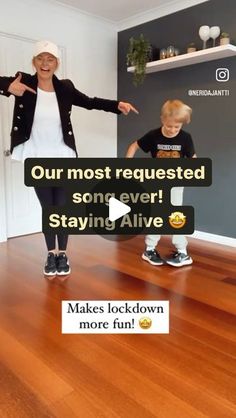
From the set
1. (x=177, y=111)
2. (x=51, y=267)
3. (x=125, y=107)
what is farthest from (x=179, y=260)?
(x=125, y=107)

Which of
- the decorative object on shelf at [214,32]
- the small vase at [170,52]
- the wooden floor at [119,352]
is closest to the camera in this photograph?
the wooden floor at [119,352]

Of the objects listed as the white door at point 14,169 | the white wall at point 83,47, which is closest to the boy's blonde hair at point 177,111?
the white door at point 14,169

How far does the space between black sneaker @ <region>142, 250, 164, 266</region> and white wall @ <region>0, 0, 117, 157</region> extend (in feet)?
4.86

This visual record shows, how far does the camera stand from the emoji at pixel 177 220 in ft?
2.77

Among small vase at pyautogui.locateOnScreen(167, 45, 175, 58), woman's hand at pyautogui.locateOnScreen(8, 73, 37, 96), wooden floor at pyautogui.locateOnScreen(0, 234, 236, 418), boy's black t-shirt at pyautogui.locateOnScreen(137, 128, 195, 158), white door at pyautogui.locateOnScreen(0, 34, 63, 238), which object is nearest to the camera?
wooden floor at pyautogui.locateOnScreen(0, 234, 236, 418)

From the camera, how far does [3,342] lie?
1457 mm

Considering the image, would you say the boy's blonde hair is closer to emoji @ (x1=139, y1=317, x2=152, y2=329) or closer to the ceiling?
emoji @ (x1=139, y1=317, x2=152, y2=329)

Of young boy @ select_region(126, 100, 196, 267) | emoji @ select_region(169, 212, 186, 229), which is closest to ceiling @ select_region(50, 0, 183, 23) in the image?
young boy @ select_region(126, 100, 196, 267)

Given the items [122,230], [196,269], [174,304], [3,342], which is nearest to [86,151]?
[196,269]

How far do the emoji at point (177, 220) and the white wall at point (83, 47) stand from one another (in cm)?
268

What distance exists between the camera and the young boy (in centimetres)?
184

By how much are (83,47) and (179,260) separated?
2.28 metres

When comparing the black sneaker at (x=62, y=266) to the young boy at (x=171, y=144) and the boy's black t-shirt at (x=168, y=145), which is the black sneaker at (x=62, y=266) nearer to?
the young boy at (x=171, y=144)

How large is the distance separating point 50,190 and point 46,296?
579mm
